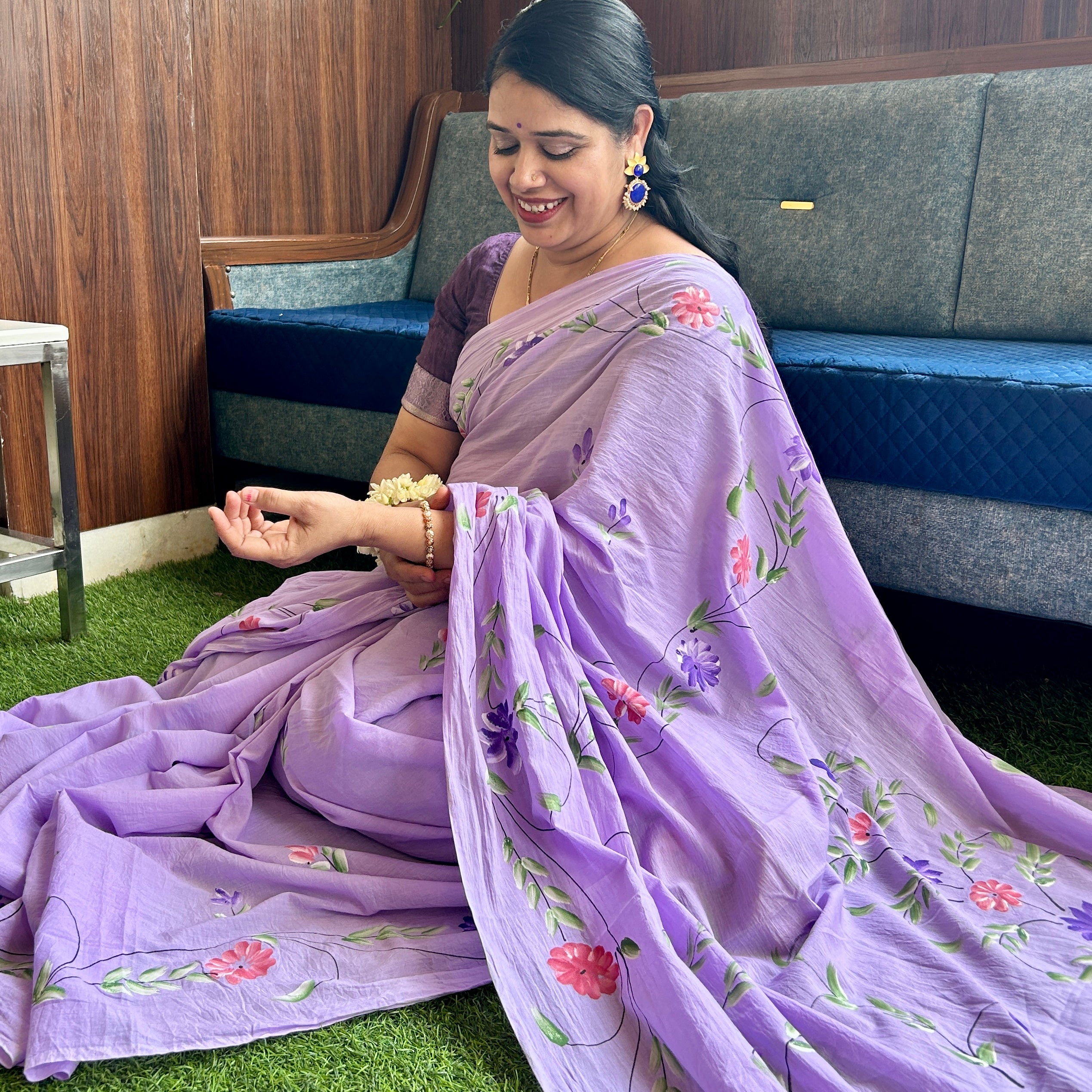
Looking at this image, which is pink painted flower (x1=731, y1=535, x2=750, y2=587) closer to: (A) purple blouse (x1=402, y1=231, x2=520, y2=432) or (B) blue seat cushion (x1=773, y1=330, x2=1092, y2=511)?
(B) blue seat cushion (x1=773, y1=330, x2=1092, y2=511)

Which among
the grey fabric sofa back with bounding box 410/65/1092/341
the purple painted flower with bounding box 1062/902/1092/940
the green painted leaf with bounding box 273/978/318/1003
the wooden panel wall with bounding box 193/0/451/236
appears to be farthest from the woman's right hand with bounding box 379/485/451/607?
the wooden panel wall with bounding box 193/0/451/236

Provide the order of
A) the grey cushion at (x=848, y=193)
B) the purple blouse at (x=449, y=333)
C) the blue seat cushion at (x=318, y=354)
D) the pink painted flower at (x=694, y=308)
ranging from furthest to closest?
1. the blue seat cushion at (x=318, y=354)
2. the grey cushion at (x=848, y=193)
3. the purple blouse at (x=449, y=333)
4. the pink painted flower at (x=694, y=308)

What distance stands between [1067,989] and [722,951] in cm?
32

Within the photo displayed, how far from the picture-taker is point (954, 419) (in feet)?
4.85

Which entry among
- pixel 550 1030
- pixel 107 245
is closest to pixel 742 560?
pixel 550 1030

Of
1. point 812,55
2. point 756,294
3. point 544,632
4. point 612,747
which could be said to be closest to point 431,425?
point 544,632

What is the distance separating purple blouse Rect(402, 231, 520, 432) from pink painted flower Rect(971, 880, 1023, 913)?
929 millimetres

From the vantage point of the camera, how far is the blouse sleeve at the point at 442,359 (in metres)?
1.59

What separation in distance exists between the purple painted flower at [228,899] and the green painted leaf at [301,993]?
135 mm

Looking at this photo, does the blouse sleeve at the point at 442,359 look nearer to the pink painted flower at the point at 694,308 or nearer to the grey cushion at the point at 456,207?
the pink painted flower at the point at 694,308

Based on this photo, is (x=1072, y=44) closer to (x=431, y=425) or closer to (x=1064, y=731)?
(x=1064, y=731)

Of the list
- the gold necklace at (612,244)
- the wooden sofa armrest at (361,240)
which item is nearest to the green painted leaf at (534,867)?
the gold necklace at (612,244)

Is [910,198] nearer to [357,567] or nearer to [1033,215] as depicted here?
[1033,215]

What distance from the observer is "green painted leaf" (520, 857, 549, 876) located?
1025 mm
